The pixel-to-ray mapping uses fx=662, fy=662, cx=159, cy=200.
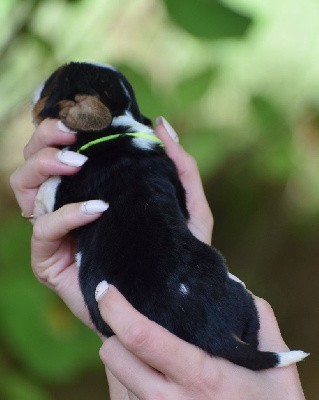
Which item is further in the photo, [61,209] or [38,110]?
[38,110]

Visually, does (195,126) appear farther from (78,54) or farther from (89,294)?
(89,294)

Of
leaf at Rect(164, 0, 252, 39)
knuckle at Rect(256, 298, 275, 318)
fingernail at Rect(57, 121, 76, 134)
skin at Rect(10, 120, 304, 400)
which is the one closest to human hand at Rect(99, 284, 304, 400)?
skin at Rect(10, 120, 304, 400)

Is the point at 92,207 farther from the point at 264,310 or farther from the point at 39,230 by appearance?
the point at 264,310

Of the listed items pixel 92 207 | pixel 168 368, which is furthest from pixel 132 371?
pixel 92 207

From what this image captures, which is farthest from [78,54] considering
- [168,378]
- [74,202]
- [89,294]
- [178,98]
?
[168,378]

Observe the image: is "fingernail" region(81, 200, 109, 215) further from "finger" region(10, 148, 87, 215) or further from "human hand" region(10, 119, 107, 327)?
"finger" region(10, 148, 87, 215)

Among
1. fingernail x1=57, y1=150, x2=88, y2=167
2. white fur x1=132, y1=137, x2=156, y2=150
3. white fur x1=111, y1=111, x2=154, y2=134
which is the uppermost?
white fur x1=111, y1=111, x2=154, y2=134
